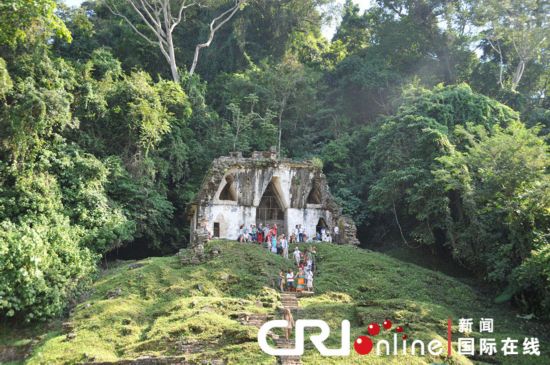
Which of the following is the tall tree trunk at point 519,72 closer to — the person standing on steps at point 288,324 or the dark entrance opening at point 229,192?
the dark entrance opening at point 229,192

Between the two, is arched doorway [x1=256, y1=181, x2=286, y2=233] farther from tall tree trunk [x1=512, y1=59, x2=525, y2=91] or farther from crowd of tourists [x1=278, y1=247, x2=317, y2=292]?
tall tree trunk [x1=512, y1=59, x2=525, y2=91]

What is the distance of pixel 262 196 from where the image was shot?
3212cm

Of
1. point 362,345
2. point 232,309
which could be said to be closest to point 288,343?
point 362,345

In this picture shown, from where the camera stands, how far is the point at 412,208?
28766mm

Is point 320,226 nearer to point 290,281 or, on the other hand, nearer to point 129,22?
point 290,281

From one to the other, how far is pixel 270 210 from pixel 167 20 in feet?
56.5

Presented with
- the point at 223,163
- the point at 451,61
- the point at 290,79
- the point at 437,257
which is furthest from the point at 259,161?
the point at 451,61

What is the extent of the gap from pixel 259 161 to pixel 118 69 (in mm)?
10990

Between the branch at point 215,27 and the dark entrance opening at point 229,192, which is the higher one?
the branch at point 215,27

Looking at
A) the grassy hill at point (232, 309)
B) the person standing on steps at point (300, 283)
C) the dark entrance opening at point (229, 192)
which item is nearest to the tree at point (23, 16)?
the grassy hill at point (232, 309)

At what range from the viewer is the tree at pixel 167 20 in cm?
4166

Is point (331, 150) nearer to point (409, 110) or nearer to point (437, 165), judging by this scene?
point (409, 110)

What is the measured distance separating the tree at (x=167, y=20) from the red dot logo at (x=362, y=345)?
28433 mm

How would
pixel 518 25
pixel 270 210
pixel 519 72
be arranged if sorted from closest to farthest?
pixel 270 210 → pixel 518 25 → pixel 519 72
